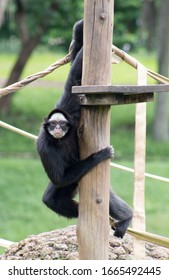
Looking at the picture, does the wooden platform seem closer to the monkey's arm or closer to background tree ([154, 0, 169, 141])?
the monkey's arm

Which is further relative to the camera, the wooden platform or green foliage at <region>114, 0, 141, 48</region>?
green foliage at <region>114, 0, 141, 48</region>

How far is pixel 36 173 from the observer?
55.0 ft

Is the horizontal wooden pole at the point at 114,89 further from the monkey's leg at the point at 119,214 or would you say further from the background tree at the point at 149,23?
the background tree at the point at 149,23

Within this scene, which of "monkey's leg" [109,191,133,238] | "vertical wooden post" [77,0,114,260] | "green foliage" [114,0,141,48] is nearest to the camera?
"vertical wooden post" [77,0,114,260]

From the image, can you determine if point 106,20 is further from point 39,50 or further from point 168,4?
point 39,50

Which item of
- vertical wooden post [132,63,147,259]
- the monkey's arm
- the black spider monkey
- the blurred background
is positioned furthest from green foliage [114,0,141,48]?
the monkey's arm

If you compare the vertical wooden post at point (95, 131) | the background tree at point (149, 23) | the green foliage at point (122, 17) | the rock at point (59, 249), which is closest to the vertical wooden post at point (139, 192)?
the vertical wooden post at point (95, 131)

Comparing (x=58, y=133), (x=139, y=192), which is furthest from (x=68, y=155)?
(x=139, y=192)

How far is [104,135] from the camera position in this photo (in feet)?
20.2

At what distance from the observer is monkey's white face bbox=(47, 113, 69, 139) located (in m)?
6.36

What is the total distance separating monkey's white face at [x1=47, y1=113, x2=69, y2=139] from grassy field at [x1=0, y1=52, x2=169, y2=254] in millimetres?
7138

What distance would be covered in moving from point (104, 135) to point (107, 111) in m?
0.23

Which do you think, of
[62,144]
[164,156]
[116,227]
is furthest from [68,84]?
[164,156]

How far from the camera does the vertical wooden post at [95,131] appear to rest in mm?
5965
